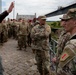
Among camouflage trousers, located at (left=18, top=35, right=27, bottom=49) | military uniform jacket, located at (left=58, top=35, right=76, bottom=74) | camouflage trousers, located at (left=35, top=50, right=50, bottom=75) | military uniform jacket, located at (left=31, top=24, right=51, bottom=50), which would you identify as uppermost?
military uniform jacket, located at (left=58, top=35, right=76, bottom=74)

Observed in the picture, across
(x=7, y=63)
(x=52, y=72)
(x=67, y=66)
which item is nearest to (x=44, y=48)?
(x=52, y=72)

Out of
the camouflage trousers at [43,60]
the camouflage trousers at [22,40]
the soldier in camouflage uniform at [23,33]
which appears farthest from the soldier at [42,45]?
the camouflage trousers at [22,40]

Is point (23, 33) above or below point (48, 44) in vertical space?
below

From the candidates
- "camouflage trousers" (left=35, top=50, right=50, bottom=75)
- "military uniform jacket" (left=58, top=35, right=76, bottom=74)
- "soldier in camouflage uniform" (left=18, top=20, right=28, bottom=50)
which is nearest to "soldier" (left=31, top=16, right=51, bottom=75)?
"camouflage trousers" (left=35, top=50, right=50, bottom=75)

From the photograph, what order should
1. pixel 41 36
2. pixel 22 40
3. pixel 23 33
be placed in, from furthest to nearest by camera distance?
pixel 22 40, pixel 23 33, pixel 41 36

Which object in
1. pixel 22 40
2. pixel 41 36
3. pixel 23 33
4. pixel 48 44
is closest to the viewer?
pixel 41 36

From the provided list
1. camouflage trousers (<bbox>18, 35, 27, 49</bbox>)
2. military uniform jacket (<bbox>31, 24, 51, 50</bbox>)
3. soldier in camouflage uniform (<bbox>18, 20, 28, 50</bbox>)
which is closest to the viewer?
military uniform jacket (<bbox>31, 24, 51, 50</bbox>)

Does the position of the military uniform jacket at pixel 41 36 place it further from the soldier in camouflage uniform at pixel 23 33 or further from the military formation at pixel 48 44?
the soldier in camouflage uniform at pixel 23 33

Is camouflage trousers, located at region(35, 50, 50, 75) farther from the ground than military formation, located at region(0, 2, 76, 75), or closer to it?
closer to it

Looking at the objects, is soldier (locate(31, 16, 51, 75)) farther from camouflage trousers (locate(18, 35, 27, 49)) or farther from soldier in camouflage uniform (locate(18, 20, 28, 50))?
camouflage trousers (locate(18, 35, 27, 49))

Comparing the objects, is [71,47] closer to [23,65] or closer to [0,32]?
[23,65]

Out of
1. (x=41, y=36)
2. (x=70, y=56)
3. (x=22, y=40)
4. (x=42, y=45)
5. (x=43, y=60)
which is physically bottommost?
(x=22, y=40)

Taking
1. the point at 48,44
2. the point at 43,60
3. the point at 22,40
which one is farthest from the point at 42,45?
the point at 22,40

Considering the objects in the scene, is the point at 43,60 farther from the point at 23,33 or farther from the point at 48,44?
the point at 23,33
